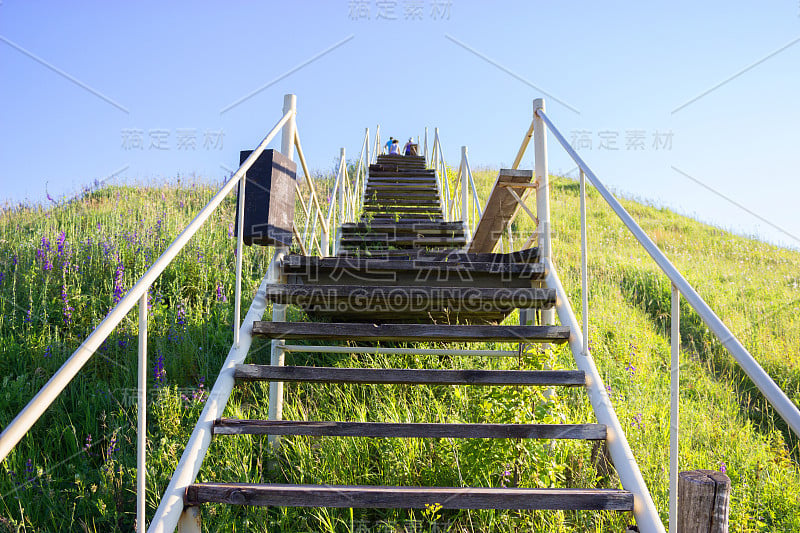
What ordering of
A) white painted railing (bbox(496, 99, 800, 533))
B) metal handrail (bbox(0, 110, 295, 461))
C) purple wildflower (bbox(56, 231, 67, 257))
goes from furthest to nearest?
purple wildflower (bbox(56, 231, 67, 257)) < white painted railing (bbox(496, 99, 800, 533)) < metal handrail (bbox(0, 110, 295, 461))

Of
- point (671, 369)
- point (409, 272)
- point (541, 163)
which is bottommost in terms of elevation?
point (671, 369)

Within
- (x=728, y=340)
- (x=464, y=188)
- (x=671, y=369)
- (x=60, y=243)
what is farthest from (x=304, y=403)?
(x=464, y=188)

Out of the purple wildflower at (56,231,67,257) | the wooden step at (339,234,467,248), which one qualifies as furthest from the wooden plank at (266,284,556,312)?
the purple wildflower at (56,231,67,257)

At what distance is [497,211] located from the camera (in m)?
4.34

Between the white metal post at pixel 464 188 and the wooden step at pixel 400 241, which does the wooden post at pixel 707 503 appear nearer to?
the wooden step at pixel 400 241

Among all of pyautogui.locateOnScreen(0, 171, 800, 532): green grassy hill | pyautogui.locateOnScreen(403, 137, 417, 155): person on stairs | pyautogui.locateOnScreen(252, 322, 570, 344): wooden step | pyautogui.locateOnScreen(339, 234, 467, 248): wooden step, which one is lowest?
pyautogui.locateOnScreen(0, 171, 800, 532): green grassy hill

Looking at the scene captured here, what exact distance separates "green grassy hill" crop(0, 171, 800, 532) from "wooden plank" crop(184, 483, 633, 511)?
41 cm

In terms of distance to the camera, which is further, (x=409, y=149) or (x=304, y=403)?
(x=409, y=149)

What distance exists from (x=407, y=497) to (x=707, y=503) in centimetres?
103

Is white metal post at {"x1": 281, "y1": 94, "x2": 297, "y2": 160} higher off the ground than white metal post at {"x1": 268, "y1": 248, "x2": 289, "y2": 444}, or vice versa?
white metal post at {"x1": 281, "y1": 94, "x2": 297, "y2": 160}

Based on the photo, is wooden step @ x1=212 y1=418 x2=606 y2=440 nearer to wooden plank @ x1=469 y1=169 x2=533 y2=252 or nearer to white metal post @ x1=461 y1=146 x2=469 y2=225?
wooden plank @ x1=469 y1=169 x2=533 y2=252

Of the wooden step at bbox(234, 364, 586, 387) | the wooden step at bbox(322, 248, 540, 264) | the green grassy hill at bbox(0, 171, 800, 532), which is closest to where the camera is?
the wooden step at bbox(234, 364, 586, 387)

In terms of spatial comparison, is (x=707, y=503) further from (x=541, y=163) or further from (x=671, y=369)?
(x=541, y=163)

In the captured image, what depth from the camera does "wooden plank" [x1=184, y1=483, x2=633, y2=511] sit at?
1.91 metres
